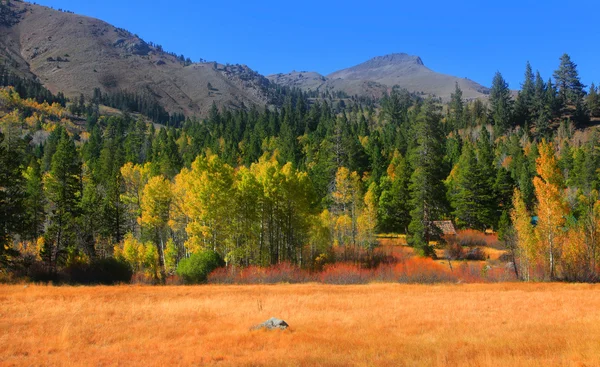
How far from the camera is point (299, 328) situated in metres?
17.2

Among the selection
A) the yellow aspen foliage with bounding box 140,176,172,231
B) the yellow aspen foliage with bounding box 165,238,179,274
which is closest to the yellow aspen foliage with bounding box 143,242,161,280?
the yellow aspen foliage with bounding box 165,238,179,274

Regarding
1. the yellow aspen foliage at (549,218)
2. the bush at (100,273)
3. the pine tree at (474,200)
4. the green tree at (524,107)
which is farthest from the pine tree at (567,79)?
the bush at (100,273)

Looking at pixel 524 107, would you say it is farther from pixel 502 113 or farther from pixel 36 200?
pixel 36 200

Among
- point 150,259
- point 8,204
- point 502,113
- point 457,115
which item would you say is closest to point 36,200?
point 150,259

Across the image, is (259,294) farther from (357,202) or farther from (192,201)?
(357,202)

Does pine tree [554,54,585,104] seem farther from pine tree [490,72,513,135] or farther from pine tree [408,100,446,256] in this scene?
pine tree [408,100,446,256]

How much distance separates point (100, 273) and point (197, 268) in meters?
8.77

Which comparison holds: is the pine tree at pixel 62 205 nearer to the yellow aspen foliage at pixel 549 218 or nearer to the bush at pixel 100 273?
the bush at pixel 100 273

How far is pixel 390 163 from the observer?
84.3m

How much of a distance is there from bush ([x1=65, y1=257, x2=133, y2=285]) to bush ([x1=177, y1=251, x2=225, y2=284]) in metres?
5.43

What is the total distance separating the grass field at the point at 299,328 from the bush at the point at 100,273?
7632 millimetres

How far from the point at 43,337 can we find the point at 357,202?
44592mm

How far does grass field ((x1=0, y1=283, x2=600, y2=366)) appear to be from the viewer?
41.8 feet

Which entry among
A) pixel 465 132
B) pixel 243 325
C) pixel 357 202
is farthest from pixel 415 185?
pixel 465 132
